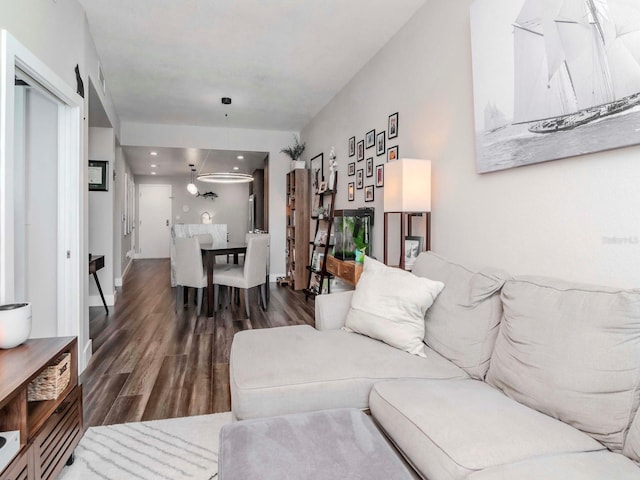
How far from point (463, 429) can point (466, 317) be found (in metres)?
0.71

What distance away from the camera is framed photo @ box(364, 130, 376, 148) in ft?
12.0

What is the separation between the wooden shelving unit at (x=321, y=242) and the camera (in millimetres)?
4567

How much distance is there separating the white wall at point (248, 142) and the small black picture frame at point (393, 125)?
3.54 m

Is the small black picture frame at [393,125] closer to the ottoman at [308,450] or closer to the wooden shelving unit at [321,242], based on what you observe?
the wooden shelving unit at [321,242]

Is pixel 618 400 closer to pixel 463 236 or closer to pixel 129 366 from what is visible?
pixel 463 236

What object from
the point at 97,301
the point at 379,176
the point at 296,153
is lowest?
the point at 97,301

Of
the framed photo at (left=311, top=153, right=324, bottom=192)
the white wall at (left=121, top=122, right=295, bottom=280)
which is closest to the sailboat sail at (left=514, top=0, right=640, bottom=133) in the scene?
the framed photo at (left=311, top=153, right=324, bottom=192)

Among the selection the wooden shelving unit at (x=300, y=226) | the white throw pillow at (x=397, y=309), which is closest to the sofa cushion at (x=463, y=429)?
the white throw pillow at (x=397, y=309)

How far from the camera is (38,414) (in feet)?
4.71

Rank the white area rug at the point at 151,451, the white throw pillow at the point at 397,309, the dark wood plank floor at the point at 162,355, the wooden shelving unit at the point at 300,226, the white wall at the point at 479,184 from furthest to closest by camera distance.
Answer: the wooden shelving unit at the point at 300,226, the dark wood plank floor at the point at 162,355, the white throw pillow at the point at 397,309, the white area rug at the point at 151,451, the white wall at the point at 479,184

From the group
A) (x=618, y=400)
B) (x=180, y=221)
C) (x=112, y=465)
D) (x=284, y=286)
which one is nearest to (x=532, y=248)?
(x=618, y=400)

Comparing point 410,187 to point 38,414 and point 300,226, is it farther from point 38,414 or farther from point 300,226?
point 300,226

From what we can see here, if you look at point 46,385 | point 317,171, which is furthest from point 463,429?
point 317,171

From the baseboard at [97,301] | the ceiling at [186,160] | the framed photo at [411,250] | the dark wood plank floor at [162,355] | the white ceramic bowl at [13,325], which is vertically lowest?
the dark wood plank floor at [162,355]
